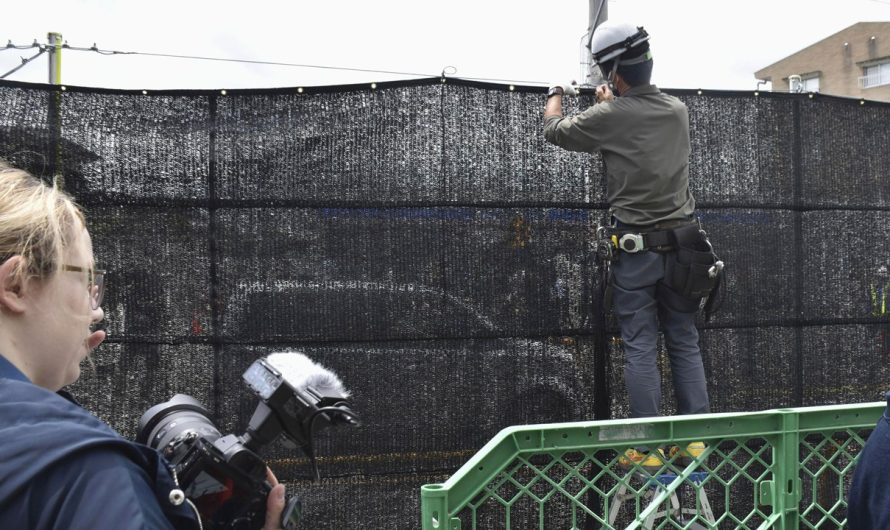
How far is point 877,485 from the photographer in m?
1.56

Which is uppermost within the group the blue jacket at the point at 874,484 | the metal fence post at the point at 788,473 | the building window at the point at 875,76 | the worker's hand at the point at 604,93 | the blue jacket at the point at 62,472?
Answer: the building window at the point at 875,76

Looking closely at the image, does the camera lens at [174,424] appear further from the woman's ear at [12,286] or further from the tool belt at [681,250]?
the tool belt at [681,250]

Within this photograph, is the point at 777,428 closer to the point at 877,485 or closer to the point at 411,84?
the point at 877,485

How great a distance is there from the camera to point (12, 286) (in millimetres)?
1165

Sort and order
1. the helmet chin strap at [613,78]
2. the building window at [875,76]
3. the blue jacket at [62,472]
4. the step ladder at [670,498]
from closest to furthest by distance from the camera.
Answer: the blue jacket at [62,472] < the step ladder at [670,498] < the helmet chin strap at [613,78] < the building window at [875,76]

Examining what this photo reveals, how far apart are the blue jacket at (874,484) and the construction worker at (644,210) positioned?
2.36 m

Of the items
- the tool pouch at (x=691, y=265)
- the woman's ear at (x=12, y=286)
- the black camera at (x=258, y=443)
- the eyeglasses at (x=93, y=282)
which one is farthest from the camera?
the tool pouch at (x=691, y=265)

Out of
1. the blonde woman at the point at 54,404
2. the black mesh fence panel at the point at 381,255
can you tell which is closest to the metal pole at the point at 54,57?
the black mesh fence panel at the point at 381,255

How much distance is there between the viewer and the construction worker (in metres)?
4.00

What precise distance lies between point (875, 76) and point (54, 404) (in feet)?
207

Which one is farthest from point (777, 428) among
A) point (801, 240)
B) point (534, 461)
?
point (801, 240)

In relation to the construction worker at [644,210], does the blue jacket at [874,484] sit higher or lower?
lower

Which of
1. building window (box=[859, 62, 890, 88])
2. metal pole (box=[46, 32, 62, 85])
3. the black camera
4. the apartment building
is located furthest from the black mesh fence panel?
building window (box=[859, 62, 890, 88])

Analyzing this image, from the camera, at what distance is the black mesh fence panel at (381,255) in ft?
13.0
